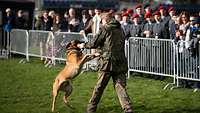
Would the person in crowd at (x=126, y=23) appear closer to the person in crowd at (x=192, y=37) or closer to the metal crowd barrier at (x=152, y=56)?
the metal crowd barrier at (x=152, y=56)

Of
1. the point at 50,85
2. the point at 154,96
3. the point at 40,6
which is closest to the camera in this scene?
the point at 154,96

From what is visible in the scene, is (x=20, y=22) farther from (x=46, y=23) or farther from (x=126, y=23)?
(x=126, y=23)

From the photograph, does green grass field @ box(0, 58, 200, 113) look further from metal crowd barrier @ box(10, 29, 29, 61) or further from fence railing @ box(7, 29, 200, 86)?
metal crowd barrier @ box(10, 29, 29, 61)

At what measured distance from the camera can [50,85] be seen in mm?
12695

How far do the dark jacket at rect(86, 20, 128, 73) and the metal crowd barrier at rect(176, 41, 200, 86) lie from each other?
11.9 ft

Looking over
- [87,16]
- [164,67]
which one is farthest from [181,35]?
[87,16]

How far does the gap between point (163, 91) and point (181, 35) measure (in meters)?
1.95

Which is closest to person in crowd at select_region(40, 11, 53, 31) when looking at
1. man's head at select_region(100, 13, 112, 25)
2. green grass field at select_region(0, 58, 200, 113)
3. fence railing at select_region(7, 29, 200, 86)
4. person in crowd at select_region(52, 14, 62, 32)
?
person in crowd at select_region(52, 14, 62, 32)

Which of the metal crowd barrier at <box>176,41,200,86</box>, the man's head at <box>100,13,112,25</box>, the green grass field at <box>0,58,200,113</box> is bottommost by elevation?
the green grass field at <box>0,58,200,113</box>

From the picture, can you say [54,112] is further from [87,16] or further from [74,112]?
[87,16]

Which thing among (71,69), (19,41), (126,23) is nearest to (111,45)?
(71,69)

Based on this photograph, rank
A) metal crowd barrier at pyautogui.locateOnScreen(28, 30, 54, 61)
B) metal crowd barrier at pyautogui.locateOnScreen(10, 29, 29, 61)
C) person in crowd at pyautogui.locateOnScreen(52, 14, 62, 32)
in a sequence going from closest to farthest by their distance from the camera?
metal crowd barrier at pyautogui.locateOnScreen(28, 30, 54, 61)
person in crowd at pyautogui.locateOnScreen(52, 14, 62, 32)
metal crowd barrier at pyautogui.locateOnScreen(10, 29, 29, 61)

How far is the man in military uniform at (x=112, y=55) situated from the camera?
28.5 ft

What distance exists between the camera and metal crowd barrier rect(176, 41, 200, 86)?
11867 mm
